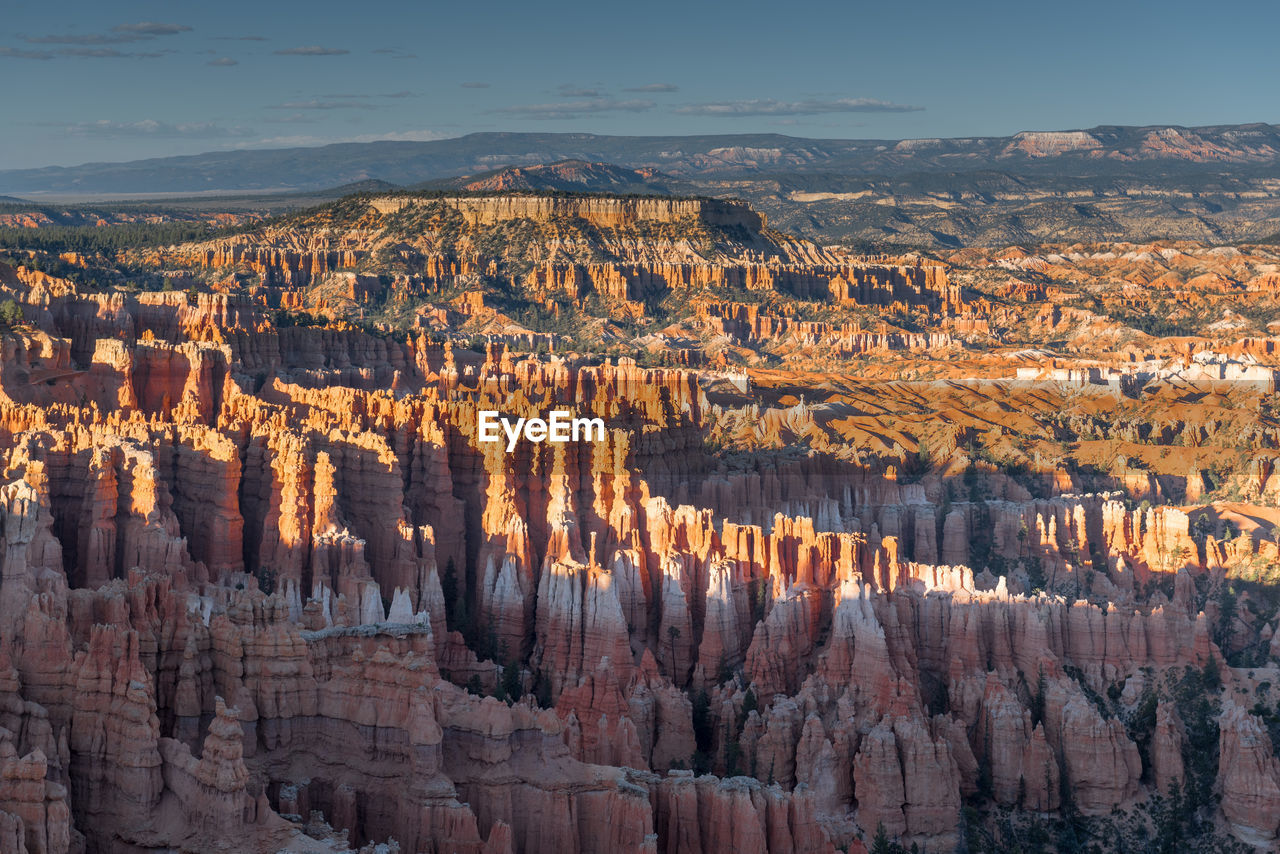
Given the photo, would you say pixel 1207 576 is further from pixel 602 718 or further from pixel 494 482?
pixel 602 718

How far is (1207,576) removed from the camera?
257 ft

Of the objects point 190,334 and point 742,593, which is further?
point 190,334

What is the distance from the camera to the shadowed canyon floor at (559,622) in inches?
1507

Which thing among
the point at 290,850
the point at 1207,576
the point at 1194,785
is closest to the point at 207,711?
the point at 290,850

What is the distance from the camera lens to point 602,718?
51.4 metres

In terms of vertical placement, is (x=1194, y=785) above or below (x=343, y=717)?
below

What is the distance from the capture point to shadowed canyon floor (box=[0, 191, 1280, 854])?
3828 centimetres

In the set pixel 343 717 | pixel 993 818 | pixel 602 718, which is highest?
pixel 343 717

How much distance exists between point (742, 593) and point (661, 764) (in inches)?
399

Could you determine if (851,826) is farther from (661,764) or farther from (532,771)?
(532,771)

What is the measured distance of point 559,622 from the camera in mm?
62781

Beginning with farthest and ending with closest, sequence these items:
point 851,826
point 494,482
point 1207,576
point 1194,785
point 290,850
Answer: point 1207,576
point 494,482
point 1194,785
point 851,826
point 290,850

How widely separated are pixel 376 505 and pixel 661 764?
17605mm

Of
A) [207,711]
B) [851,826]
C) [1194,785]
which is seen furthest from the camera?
[1194,785]
